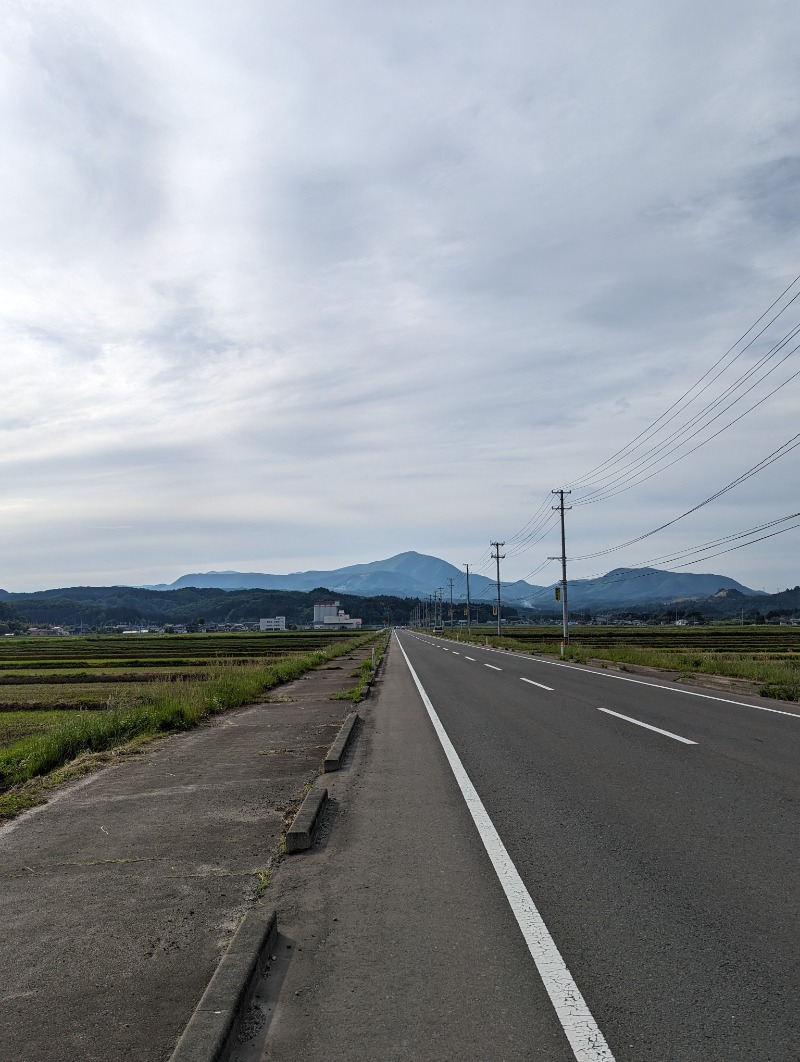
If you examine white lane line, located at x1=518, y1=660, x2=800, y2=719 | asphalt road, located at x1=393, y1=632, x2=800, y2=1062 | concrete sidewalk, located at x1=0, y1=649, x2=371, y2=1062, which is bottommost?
concrete sidewalk, located at x1=0, y1=649, x2=371, y2=1062

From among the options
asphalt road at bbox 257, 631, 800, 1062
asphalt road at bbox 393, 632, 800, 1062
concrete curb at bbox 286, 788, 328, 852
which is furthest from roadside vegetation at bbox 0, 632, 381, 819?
asphalt road at bbox 393, 632, 800, 1062

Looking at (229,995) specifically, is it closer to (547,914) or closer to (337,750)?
(547,914)

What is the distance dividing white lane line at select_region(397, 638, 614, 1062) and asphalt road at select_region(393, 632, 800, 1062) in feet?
0.16

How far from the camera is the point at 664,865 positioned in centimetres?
492

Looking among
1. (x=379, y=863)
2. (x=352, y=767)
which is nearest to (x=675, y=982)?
(x=379, y=863)

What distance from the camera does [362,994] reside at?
335 cm

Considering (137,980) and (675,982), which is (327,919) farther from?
(675,982)

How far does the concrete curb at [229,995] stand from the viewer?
9.43ft

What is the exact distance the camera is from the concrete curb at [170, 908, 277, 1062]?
2.87 metres

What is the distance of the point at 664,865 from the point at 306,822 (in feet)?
8.99

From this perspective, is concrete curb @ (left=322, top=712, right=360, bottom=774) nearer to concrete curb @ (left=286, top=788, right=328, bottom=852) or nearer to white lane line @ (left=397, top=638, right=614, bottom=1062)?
concrete curb @ (left=286, top=788, right=328, bottom=852)

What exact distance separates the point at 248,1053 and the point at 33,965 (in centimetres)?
Answer: 150

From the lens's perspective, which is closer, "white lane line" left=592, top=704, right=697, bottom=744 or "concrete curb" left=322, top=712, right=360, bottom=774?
"concrete curb" left=322, top=712, right=360, bottom=774

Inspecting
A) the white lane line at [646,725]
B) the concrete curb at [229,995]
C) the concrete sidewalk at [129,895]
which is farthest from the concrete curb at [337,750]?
the white lane line at [646,725]
